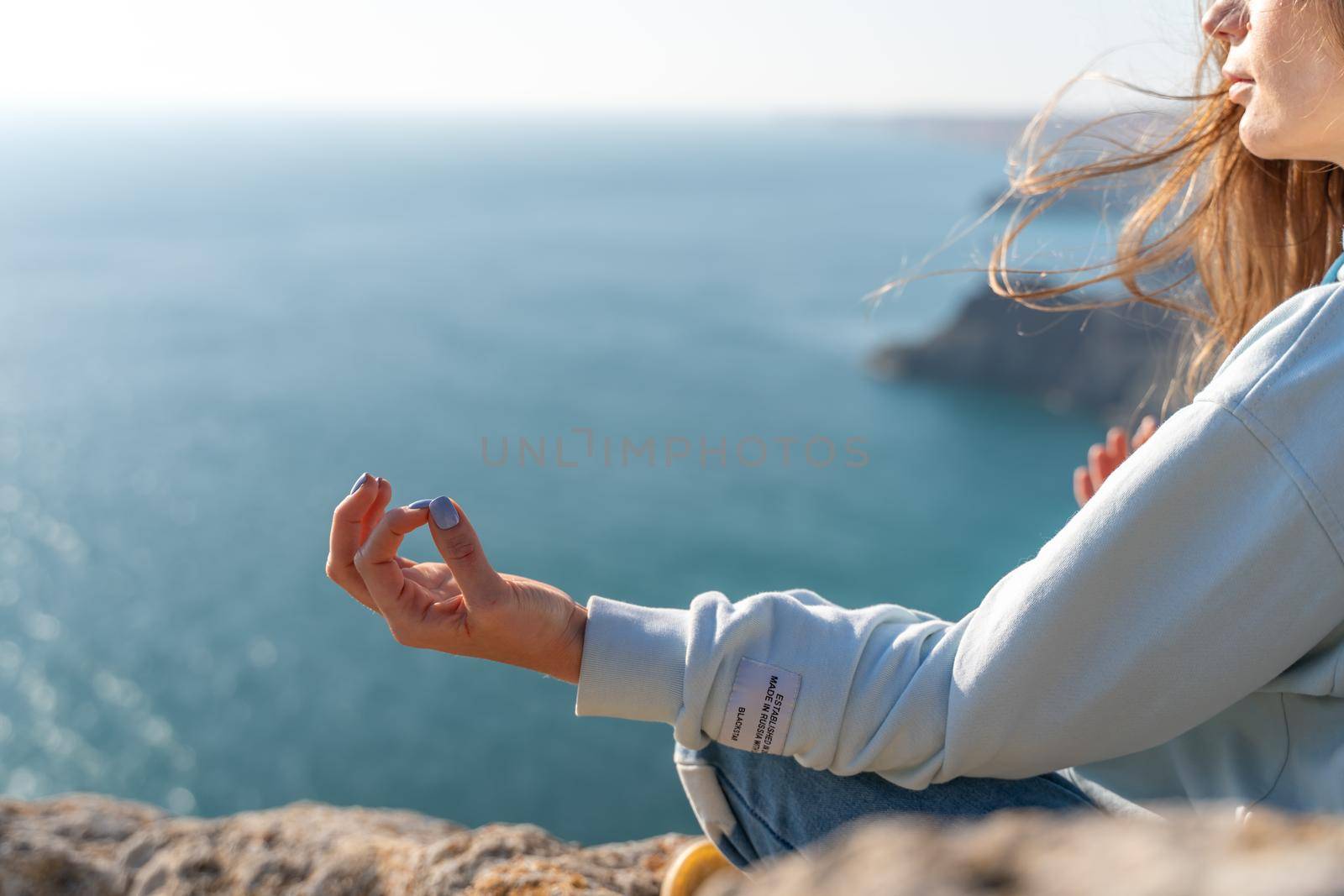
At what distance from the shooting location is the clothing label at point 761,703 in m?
1.23

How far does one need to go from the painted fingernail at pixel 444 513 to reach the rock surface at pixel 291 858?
655 mm

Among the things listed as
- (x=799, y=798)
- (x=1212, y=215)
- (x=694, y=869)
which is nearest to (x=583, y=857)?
(x=694, y=869)

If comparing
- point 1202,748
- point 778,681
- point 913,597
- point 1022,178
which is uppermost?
point 1022,178

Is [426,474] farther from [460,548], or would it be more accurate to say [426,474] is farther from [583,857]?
[460,548]

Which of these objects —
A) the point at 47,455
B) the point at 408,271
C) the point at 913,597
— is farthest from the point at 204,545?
the point at 408,271

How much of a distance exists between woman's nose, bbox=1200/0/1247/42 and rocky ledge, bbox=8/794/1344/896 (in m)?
1.09

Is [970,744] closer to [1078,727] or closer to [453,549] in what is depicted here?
[1078,727]

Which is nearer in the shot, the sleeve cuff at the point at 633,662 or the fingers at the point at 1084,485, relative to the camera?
the sleeve cuff at the point at 633,662

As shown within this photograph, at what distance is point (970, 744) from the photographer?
1.19 metres

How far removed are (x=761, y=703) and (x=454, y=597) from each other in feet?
1.29

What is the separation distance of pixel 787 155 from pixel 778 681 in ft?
503

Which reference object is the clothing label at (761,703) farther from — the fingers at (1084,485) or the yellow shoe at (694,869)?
the fingers at (1084,485)

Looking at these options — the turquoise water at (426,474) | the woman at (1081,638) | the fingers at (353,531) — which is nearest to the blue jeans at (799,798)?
the woman at (1081,638)

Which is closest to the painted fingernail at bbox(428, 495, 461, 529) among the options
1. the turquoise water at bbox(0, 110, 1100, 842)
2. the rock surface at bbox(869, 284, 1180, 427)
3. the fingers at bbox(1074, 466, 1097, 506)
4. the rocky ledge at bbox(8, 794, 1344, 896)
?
the rocky ledge at bbox(8, 794, 1344, 896)
